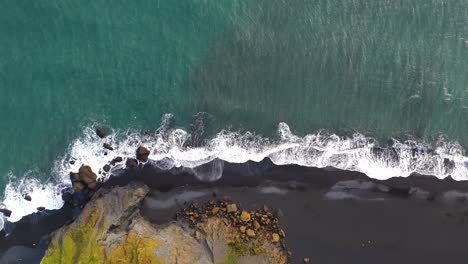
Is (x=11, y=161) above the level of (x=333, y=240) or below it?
above

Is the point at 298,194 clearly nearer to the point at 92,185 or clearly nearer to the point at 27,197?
the point at 92,185

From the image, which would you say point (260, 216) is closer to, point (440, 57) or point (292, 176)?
point (292, 176)

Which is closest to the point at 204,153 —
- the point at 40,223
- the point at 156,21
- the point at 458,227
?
the point at 156,21

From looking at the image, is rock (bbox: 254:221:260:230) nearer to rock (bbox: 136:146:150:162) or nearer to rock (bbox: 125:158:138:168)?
rock (bbox: 136:146:150:162)

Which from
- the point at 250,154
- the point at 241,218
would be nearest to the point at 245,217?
the point at 241,218

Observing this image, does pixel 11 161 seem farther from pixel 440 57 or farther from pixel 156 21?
pixel 440 57

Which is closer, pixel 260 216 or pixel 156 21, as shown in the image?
pixel 260 216

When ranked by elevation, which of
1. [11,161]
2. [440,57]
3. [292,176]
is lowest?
[292,176]
